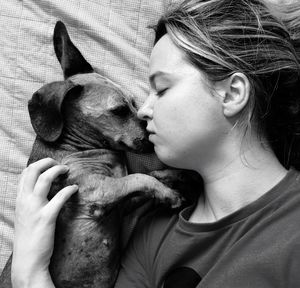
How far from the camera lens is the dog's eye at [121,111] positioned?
2164mm

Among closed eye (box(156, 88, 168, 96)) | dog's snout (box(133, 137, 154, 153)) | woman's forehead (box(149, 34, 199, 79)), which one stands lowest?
dog's snout (box(133, 137, 154, 153))

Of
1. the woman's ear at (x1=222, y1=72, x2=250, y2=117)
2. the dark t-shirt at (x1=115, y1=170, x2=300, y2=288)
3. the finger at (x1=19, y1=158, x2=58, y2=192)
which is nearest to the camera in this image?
the dark t-shirt at (x1=115, y1=170, x2=300, y2=288)

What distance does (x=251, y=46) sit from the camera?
6.30 feet

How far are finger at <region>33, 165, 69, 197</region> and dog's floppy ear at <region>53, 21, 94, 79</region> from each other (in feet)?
1.69

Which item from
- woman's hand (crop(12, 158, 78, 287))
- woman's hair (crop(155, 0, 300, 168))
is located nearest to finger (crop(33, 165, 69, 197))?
woman's hand (crop(12, 158, 78, 287))

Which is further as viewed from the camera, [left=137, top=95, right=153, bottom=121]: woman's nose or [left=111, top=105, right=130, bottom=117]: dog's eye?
[left=111, top=105, right=130, bottom=117]: dog's eye

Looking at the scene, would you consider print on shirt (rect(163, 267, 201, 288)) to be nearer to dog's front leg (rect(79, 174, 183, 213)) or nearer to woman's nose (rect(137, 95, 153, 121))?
dog's front leg (rect(79, 174, 183, 213))

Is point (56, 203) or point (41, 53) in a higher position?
point (41, 53)

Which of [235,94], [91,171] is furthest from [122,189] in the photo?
[235,94]

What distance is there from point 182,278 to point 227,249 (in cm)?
23

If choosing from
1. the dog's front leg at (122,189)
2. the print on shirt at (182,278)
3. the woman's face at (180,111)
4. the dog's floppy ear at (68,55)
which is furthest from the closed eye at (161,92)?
the print on shirt at (182,278)

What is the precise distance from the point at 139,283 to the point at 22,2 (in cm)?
158

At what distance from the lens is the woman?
1899 mm

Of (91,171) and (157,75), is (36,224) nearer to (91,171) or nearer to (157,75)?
(91,171)
